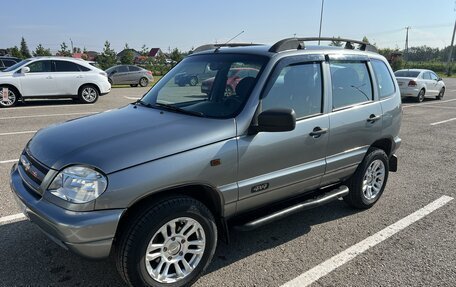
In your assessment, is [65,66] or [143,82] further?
[143,82]

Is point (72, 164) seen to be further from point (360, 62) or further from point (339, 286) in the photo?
point (360, 62)

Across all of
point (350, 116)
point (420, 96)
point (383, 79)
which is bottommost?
point (420, 96)

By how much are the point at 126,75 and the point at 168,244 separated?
72.9 feet

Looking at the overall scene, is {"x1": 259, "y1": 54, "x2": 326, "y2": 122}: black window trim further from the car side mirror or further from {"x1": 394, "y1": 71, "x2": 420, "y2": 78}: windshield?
{"x1": 394, "y1": 71, "x2": 420, "y2": 78}: windshield

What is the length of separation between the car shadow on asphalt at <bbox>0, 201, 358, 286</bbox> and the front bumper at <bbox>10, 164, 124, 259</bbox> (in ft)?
1.72

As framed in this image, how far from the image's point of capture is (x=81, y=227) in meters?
2.43

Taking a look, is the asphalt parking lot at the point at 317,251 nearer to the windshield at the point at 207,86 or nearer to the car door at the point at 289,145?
the car door at the point at 289,145

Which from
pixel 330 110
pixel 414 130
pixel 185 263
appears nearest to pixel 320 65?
pixel 330 110

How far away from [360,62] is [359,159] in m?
1.14

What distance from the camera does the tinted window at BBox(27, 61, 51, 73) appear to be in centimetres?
1260

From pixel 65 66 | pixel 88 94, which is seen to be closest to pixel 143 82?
pixel 88 94

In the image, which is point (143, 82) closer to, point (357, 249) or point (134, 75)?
point (134, 75)

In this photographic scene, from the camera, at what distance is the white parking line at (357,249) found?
315cm

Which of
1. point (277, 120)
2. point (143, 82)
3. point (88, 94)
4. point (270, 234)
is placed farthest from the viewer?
point (143, 82)
